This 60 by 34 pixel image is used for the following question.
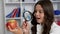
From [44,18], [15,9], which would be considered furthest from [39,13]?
[15,9]

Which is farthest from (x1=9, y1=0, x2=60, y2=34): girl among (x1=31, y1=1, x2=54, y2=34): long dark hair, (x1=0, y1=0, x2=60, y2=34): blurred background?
(x1=0, y1=0, x2=60, y2=34): blurred background

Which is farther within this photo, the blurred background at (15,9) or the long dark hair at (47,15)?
the blurred background at (15,9)

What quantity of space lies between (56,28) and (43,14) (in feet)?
0.64

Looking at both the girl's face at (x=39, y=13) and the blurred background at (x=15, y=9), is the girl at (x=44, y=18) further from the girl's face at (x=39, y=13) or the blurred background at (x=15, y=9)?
the blurred background at (x=15, y=9)

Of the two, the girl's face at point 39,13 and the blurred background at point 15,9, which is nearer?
the girl's face at point 39,13

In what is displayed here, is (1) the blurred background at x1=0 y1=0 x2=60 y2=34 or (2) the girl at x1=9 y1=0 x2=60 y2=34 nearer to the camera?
(2) the girl at x1=9 y1=0 x2=60 y2=34

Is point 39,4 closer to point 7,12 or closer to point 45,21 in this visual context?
point 45,21

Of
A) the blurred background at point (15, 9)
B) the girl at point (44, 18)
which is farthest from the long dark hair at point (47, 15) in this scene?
the blurred background at point (15, 9)

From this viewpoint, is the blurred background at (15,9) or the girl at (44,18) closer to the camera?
the girl at (44,18)

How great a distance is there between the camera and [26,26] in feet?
5.09

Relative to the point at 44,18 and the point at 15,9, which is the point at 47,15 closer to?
the point at 44,18

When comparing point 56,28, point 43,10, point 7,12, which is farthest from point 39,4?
point 7,12

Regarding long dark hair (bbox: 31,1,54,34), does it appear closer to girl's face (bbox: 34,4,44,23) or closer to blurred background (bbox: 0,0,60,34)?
girl's face (bbox: 34,4,44,23)

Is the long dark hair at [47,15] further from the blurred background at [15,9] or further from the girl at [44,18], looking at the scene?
the blurred background at [15,9]
